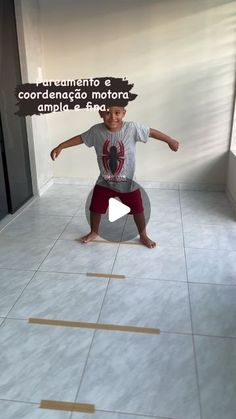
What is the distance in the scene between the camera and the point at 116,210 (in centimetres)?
321

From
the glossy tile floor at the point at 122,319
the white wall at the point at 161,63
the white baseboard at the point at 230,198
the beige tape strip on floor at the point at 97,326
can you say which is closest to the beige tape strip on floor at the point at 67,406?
the glossy tile floor at the point at 122,319

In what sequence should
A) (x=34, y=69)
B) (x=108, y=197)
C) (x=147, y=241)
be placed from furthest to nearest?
(x=34, y=69), (x=147, y=241), (x=108, y=197)

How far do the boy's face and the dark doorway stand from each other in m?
1.24

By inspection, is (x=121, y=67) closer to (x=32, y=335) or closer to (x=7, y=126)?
(x=7, y=126)

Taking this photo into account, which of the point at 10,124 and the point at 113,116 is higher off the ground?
the point at 113,116

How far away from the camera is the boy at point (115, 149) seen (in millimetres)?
2525

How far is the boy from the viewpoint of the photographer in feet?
8.29

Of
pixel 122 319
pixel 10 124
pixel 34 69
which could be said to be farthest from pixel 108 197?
pixel 34 69

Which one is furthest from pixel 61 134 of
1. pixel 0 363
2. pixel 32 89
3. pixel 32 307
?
pixel 0 363

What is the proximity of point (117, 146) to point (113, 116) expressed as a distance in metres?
0.22

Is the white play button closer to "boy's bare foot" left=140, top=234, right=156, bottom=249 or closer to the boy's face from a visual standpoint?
"boy's bare foot" left=140, top=234, right=156, bottom=249

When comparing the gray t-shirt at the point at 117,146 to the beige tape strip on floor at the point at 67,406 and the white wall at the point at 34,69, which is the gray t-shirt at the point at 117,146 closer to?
the white wall at the point at 34,69

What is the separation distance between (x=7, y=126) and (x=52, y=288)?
1.80m

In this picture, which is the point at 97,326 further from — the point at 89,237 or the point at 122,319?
the point at 89,237
